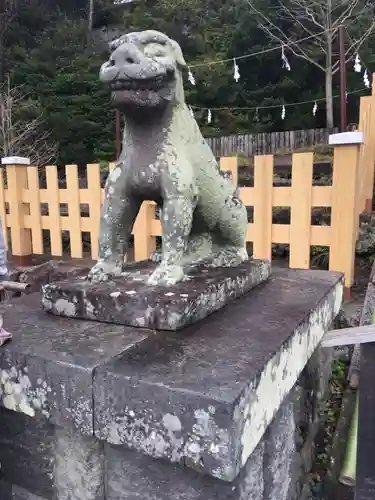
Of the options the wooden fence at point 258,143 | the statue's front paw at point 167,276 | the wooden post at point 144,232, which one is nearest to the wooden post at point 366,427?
the statue's front paw at point 167,276

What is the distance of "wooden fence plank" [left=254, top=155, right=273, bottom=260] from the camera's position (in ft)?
11.9

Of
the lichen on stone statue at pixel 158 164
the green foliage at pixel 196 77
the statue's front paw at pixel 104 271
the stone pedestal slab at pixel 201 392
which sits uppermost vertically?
the green foliage at pixel 196 77

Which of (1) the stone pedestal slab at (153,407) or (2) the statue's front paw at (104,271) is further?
(2) the statue's front paw at (104,271)

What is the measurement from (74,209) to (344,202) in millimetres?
2717

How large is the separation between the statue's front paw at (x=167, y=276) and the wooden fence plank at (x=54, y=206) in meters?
3.57

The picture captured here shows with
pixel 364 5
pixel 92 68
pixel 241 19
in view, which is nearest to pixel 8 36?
pixel 92 68

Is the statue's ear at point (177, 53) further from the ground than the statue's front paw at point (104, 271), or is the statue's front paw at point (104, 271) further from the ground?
the statue's ear at point (177, 53)

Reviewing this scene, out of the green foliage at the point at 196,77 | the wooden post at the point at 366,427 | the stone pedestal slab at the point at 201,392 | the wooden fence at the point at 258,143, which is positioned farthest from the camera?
the green foliage at the point at 196,77

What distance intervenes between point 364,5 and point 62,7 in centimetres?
1256

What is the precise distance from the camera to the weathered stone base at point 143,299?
47.4 inches

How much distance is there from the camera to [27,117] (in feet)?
36.9

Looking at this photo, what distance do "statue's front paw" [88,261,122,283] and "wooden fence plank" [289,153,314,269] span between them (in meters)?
2.33

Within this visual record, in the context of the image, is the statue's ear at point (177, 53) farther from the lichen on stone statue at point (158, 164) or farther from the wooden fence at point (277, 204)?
the wooden fence at point (277, 204)

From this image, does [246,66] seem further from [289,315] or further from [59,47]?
[289,315]
